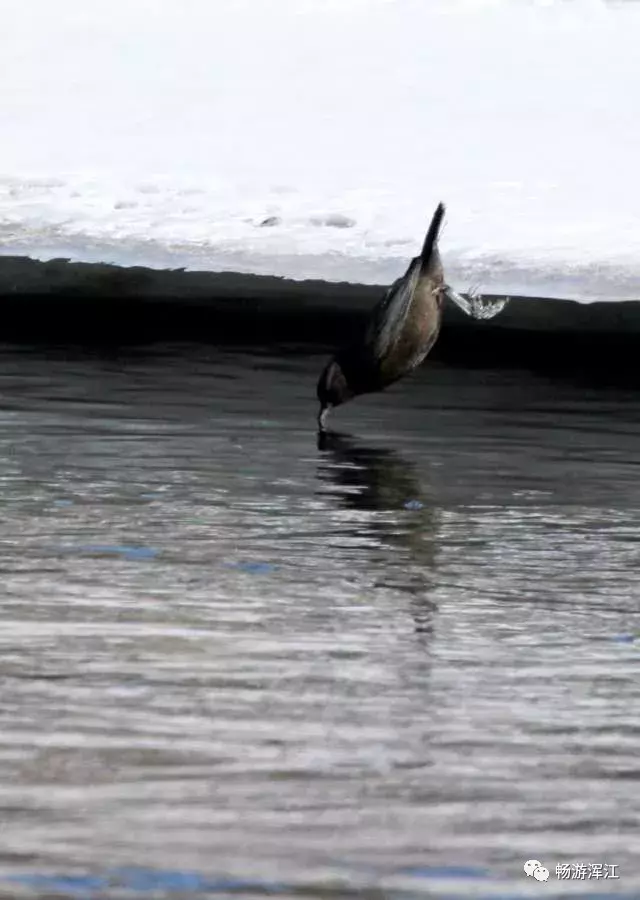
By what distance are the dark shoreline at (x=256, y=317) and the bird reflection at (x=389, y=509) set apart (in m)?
2.76

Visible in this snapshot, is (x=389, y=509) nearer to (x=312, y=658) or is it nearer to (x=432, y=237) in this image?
(x=312, y=658)

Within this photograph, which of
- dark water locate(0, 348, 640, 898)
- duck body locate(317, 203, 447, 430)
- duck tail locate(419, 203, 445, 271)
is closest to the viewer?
dark water locate(0, 348, 640, 898)

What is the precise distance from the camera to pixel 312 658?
182 inches

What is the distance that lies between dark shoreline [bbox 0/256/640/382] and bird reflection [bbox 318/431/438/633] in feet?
9.04

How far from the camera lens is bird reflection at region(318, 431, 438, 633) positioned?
5.56 meters

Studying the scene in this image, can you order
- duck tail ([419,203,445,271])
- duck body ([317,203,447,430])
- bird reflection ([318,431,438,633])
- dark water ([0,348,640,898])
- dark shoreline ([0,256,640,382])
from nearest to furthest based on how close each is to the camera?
dark water ([0,348,640,898])
bird reflection ([318,431,438,633])
duck body ([317,203,447,430])
duck tail ([419,203,445,271])
dark shoreline ([0,256,640,382])

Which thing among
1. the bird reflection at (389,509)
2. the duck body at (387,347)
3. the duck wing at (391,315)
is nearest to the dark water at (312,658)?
the bird reflection at (389,509)

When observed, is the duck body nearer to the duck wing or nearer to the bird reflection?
the duck wing

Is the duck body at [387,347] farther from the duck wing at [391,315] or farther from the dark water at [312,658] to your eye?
the dark water at [312,658]

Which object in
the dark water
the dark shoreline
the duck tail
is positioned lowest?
the dark water

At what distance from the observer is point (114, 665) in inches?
176

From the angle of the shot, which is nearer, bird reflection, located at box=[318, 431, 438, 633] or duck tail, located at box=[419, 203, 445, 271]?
bird reflection, located at box=[318, 431, 438, 633]

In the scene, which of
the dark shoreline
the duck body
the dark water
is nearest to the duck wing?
the duck body

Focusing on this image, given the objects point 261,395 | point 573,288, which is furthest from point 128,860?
point 573,288
